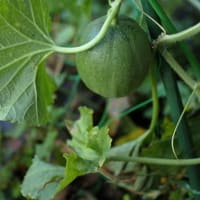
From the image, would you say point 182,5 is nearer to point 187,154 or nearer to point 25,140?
point 25,140

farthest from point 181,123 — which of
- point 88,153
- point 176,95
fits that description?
point 88,153

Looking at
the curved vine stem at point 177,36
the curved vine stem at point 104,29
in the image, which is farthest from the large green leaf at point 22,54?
the curved vine stem at point 177,36

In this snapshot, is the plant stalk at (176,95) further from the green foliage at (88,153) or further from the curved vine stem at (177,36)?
the green foliage at (88,153)

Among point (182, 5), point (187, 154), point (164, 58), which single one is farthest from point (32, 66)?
point (182, 5)

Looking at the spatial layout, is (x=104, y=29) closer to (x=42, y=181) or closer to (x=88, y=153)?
(x=88, y=153)

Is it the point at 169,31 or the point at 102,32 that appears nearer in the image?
the point at 102,32
